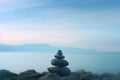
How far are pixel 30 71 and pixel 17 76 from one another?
259cm

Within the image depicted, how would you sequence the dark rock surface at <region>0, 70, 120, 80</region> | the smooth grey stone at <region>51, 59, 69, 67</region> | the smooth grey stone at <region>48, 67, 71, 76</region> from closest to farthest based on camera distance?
the dark rock surface at <region>0, 70, 120, 80</region>
the smooth grey stone at <region>48, 67, 71, 76</region>
the smooth grey stone at <region>51, 59, 69, 67</region>

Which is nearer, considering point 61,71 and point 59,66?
point 61,71

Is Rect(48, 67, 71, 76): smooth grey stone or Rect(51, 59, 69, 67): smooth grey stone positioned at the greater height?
Rect(51, 59, 69, 67): smooth grey stone

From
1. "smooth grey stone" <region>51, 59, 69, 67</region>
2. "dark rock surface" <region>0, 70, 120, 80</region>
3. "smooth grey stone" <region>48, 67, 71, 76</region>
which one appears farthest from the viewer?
"smooth grey stone" <region>51, 59, 69, 67</region>

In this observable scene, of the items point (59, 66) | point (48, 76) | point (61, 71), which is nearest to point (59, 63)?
point (59, 66)

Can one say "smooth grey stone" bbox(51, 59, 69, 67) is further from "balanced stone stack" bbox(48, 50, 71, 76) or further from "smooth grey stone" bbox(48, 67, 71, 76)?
"smooth grey stone" bbox(48, 67, 71, 76)

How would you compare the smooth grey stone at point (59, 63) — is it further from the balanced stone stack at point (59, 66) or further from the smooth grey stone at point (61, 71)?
the smooth grey stone at point (61, 71)

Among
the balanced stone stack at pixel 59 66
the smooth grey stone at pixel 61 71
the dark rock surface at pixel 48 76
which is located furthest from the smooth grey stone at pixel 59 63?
the dark rock surface at pixel 48 76

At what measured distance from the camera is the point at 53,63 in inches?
1756

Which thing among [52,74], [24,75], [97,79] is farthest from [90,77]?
[24,75]

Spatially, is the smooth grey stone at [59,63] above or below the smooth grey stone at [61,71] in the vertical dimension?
above

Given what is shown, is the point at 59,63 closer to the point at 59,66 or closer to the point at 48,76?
the point at 59,66

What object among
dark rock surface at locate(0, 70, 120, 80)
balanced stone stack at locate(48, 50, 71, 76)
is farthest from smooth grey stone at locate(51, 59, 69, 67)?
dark rock surface at locate(0, 70, 120, 80)

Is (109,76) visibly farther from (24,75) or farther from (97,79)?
(24,75)
